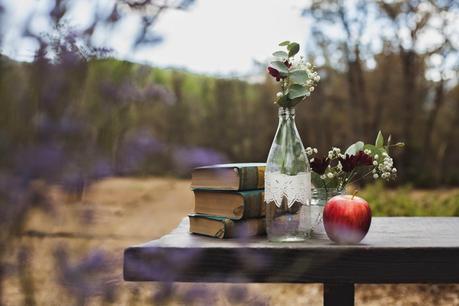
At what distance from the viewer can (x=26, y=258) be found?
40 cm

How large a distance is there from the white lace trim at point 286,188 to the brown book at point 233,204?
61 millimetres

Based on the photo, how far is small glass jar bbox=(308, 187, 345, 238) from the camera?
1.40m

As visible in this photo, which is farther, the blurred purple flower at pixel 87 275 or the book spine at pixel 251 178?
the book spine at pixel 251 178

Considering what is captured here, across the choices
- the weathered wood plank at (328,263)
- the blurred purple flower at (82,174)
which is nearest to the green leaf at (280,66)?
the weathered wood plank at (328,263)

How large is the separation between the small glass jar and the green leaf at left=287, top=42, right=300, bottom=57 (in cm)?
34

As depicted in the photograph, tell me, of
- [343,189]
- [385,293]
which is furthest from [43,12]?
[385,293]

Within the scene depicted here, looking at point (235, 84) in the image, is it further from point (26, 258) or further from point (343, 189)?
point (26, 258)

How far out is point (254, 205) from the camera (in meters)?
1.34

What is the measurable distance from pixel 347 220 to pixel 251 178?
249 millimetres

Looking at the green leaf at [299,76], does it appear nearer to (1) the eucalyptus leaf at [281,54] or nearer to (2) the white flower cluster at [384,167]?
(1) the eucalyptus leaf at [281,54]

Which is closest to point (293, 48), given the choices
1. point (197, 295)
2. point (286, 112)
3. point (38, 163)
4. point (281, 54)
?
point (281, 54)

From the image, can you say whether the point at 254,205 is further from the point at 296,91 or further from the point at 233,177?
the point at 296,91

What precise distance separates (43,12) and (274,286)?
322 cm

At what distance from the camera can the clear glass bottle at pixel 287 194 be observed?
1.27 meters
